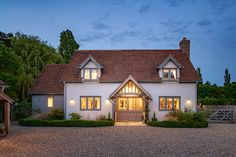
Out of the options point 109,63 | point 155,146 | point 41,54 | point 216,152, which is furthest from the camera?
point 41,54

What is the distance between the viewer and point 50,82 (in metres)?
38.0

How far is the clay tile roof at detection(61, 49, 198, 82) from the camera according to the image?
112 ft

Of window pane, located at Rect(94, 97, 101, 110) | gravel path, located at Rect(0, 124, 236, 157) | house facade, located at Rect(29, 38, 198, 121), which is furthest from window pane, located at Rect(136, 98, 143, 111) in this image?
gravel path, located at Rect(0, 124, 236, 157)

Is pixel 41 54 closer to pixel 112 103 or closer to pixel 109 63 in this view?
pixel 109 63

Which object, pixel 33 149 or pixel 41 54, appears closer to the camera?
pixel 33 149

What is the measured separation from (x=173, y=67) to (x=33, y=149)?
20.8 meters

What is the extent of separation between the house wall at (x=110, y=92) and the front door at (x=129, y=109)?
949 mm

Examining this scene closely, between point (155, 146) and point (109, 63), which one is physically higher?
point (109, 63)

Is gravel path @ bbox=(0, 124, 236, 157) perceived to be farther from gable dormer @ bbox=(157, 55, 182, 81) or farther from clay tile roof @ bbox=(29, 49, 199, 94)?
clay tile roof @ bbox=(29, 49, 199, 94)

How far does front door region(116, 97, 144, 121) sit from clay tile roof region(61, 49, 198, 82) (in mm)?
2183

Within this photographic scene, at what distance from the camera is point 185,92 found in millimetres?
33656

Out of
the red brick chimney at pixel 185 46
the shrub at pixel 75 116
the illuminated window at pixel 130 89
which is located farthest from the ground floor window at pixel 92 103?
the red brick chimney at pixel 185 46

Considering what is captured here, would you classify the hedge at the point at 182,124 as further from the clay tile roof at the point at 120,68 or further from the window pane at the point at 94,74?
the window pane at the point at 94,74

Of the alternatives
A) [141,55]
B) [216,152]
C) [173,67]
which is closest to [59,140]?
[216,152]
